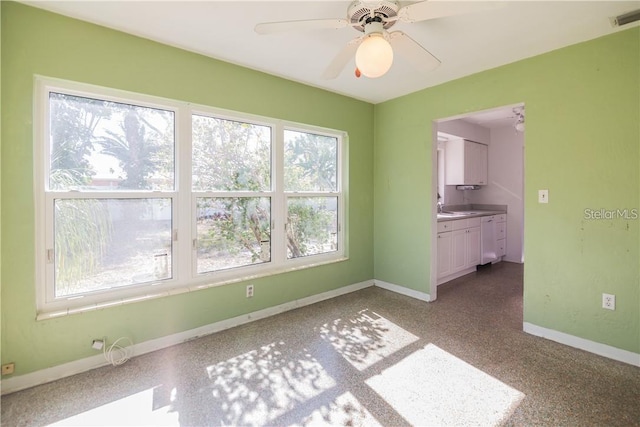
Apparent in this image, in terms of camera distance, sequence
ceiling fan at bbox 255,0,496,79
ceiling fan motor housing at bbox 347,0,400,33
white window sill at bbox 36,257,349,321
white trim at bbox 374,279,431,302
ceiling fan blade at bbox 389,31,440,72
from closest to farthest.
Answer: ceiling fan at bbox 255,0,496,79, ceiling fan motor housing at bbox 347,0,400,33, ceiling fan blade at bbox 389,31,440,72, white window sill at bbox 36,257,349,321, white trim at bbox 374,279,431,302

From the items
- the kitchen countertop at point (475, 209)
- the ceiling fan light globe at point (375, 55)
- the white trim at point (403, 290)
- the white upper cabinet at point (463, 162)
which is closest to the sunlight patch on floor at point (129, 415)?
the ceiling fan light globe at point (375, 55)

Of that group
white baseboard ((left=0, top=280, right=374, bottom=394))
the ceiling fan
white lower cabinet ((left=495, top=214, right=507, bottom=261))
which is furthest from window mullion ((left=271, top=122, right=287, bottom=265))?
white lower cabinet ((left=495, top=214, right=507, bottom=261))

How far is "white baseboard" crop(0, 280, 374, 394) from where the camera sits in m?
1.91

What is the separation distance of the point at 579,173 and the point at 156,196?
344 centimetres

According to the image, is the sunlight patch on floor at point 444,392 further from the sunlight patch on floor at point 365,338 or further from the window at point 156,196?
the window at point 156,196

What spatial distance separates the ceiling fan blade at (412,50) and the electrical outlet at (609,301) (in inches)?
86.8

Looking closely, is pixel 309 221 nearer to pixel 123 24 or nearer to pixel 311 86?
pixel 311 86

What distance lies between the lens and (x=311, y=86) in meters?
3.30

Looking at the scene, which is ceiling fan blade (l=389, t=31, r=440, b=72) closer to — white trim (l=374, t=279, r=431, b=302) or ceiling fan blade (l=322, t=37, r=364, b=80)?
ceiling fan blade (l=322, t=37, r=364, b=80)

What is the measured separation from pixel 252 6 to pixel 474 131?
4.68 m

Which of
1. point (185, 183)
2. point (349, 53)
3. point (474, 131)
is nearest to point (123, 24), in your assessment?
point (185, 183)

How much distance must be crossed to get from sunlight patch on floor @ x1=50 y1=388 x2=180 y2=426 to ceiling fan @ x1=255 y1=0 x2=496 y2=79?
2.23 m

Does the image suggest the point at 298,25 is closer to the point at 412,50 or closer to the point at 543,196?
the point at 412,50

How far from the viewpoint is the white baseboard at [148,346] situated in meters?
1.91
